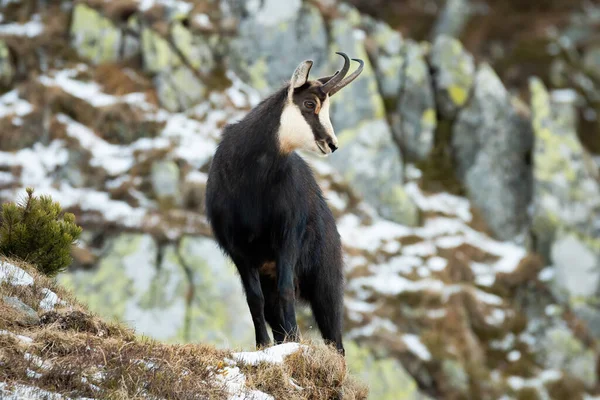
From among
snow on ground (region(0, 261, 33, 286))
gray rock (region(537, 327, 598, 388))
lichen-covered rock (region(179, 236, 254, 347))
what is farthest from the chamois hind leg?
gray rock (region(537, 327, 598, 388))

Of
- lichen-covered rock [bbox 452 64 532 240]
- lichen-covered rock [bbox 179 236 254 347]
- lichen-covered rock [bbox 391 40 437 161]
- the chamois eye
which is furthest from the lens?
lichen-covered rock [bbox 391 40 437 161]

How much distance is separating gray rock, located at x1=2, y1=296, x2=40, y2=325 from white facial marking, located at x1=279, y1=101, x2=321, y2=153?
11.0 feet

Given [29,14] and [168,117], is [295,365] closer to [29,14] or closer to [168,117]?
[168,117]

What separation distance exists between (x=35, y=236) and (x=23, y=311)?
85.5 inches

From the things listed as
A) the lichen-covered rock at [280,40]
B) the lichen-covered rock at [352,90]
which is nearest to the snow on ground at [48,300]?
the lichen-covered rock at [352,90]

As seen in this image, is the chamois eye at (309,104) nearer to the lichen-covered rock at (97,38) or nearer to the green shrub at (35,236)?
the green shrub at (35,236)

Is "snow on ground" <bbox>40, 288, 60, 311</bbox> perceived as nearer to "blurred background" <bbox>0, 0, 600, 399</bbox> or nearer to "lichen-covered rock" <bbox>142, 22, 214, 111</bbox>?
"blurred background" <bbox>0, 0, 600, 399</bbox>

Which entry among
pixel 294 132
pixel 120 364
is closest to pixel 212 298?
pixel 294 132

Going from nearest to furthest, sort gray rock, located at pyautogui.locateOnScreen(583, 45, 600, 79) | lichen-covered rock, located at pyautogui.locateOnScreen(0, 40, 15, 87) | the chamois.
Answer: the chamois → lichen-covered rock, located at pyautogui.locateOnScreen(0, 40, 15, 87) → gray rock, located at pyautogui.locateOnScreen(583, 45, 600, 79)

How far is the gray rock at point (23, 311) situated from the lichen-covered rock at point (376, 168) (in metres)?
24.2

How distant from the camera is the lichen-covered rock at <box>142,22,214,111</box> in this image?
29.4 meters

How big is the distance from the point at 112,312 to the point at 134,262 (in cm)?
169

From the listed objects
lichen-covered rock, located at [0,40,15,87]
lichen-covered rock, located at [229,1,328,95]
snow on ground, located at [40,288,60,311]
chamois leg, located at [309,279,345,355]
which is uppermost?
snow on ground, located at [40,288,60,311]

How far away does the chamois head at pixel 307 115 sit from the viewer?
343 inches
